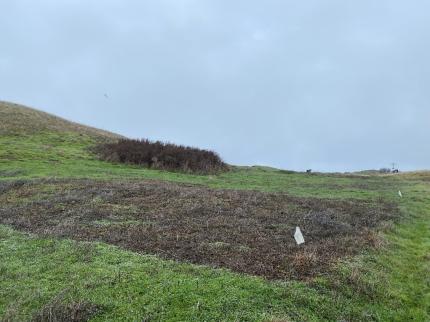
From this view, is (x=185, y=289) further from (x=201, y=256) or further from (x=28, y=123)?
(x=28, y=123)

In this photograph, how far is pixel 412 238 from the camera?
16.6 meters

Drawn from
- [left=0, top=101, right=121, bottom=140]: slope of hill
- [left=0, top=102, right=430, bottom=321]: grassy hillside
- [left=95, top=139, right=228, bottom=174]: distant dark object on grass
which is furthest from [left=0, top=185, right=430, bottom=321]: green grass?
[left=0, top=101, right=121, bottom=140]: slope of hill

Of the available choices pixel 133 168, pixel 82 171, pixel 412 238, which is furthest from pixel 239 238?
pixel 133 168

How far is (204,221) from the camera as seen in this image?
1561 centimetres

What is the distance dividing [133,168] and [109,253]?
24320 mm

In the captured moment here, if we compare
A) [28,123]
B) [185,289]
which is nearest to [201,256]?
[185,289]

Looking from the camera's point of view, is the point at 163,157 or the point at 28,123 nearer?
the point at 163,157

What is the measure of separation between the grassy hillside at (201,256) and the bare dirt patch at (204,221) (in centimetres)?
5

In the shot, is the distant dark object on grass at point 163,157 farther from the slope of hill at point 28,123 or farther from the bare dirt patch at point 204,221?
the bare dirt patch at point 204,221

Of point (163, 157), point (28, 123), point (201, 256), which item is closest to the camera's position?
point (201, 256)

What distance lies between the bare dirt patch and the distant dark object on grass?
1394 centimetres

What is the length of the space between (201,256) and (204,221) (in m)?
3.91

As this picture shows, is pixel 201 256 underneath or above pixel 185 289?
above

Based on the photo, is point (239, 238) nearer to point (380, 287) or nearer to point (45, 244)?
point (380, 287)
